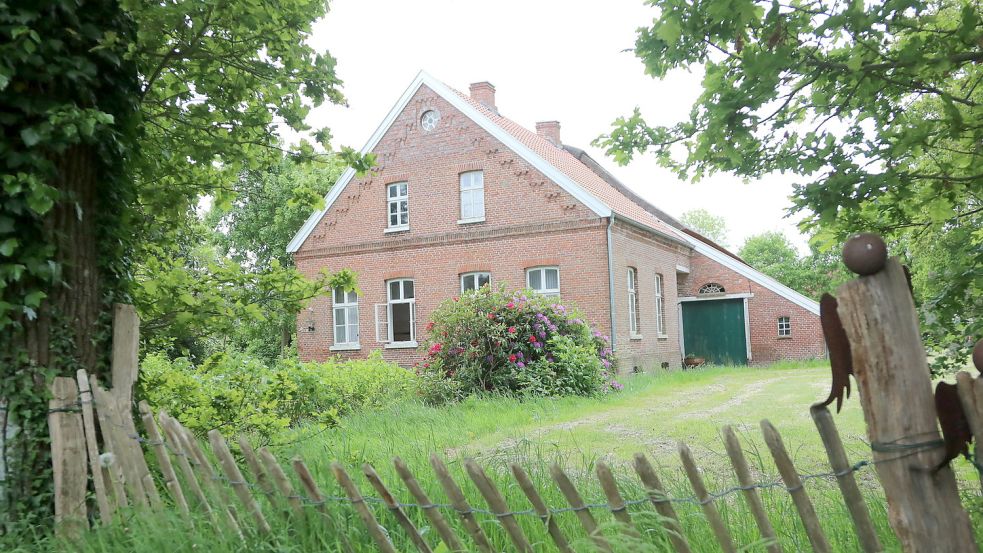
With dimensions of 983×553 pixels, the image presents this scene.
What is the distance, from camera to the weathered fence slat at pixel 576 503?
2328mm

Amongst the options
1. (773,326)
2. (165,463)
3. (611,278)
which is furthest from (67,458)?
(773,326)

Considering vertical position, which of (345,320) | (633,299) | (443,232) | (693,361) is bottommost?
(693,361)

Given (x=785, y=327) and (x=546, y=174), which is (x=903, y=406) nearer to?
(x=546, y=174)

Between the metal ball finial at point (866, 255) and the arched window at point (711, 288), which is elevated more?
the arched window at point (711, 288)

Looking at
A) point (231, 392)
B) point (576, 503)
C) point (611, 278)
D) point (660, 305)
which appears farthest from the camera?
point (660, 305)

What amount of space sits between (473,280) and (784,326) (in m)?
10.1

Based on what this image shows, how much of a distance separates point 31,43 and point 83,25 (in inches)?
24.3

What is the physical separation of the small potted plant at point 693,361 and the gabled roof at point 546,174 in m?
3.03

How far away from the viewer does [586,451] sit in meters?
7.50

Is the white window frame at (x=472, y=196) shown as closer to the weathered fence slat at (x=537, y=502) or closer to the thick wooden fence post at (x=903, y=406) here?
the weathered fence slat at (x=537, y=502)

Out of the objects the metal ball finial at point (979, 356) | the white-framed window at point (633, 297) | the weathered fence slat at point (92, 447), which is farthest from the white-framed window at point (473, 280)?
the metal ball finial at point (979, 356)

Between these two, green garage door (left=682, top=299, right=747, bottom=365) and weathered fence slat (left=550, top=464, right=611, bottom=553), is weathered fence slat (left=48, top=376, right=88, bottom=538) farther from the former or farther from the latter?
green garage door (left=682, top=299, right=747, bottom=365)

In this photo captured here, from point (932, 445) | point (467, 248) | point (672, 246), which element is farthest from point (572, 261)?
point (932, 445)

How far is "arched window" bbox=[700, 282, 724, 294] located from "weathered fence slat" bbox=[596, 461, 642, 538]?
75.6 feet
